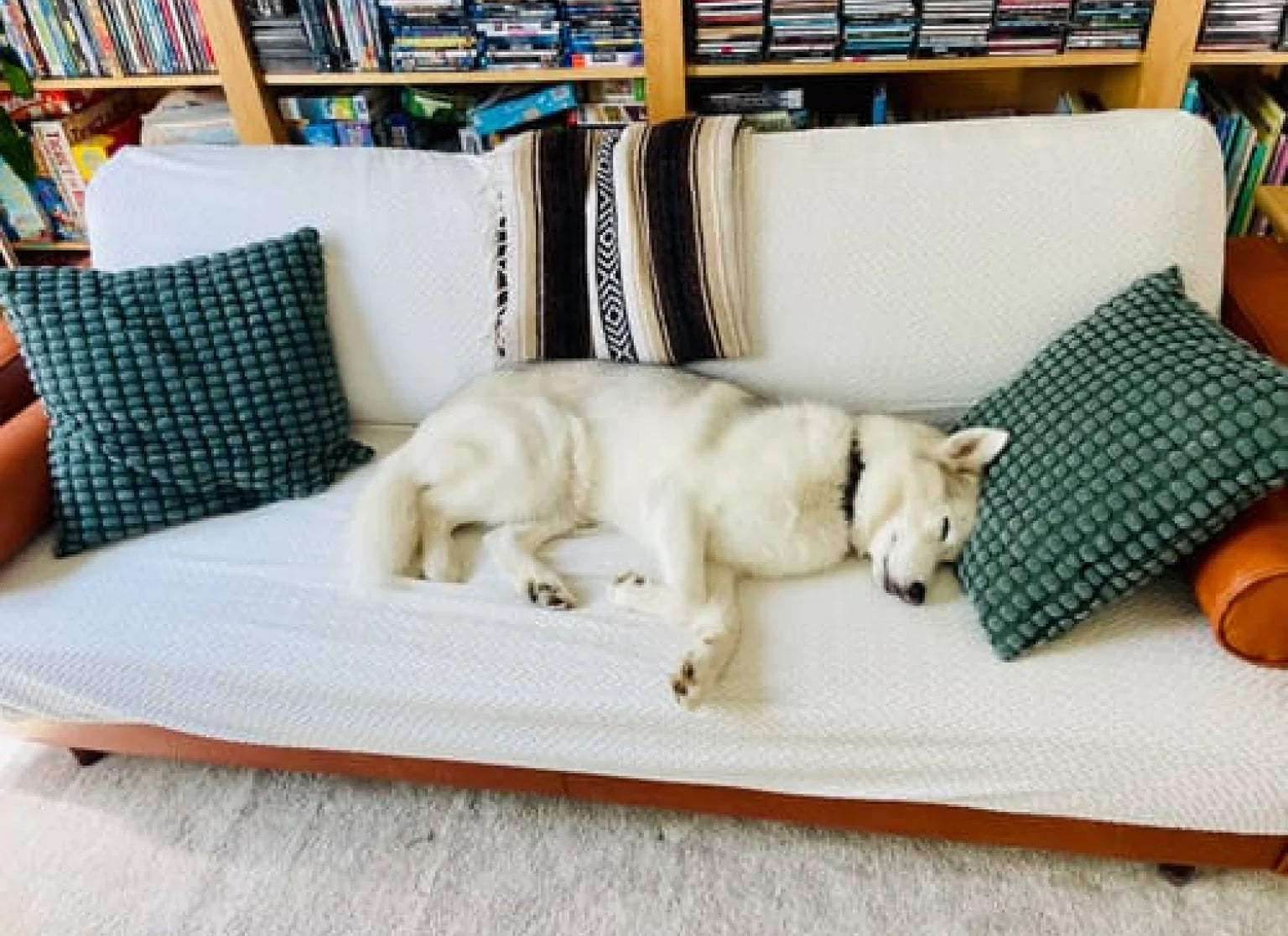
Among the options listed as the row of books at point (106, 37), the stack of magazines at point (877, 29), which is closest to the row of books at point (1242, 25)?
the stack of magazines at point (877, 29)

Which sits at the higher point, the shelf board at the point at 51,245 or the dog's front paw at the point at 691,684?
the shelf board at the point at 51,245

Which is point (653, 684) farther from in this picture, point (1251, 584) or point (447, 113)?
point (447, 113)

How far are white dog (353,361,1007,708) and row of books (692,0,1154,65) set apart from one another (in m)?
0.82

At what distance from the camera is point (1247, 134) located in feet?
6.30

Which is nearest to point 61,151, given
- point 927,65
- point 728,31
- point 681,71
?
point 681,71

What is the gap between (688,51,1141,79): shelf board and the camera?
1892mm

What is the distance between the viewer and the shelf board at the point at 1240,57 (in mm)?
1807

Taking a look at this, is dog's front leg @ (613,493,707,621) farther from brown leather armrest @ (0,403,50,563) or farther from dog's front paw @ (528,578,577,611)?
brown leather armrest @ (0,403,50,563)

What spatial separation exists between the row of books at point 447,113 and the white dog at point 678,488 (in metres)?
0.77

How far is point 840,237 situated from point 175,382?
1.22 meters

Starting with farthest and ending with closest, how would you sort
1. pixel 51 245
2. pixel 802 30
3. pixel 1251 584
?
pixel 51 245
pixel 802 30
pixel 1251 584

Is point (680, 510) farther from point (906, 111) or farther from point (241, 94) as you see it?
point (241, 94)

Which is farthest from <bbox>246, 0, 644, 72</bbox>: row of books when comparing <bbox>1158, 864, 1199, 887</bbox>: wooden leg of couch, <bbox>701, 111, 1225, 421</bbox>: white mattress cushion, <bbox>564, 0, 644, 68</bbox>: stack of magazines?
<bbox>1158, 864, 1199, 887</bbox>: wooden leg of couch

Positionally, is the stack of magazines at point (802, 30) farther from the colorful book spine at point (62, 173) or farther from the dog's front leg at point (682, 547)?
the colorful book spine at point (62, 173)
